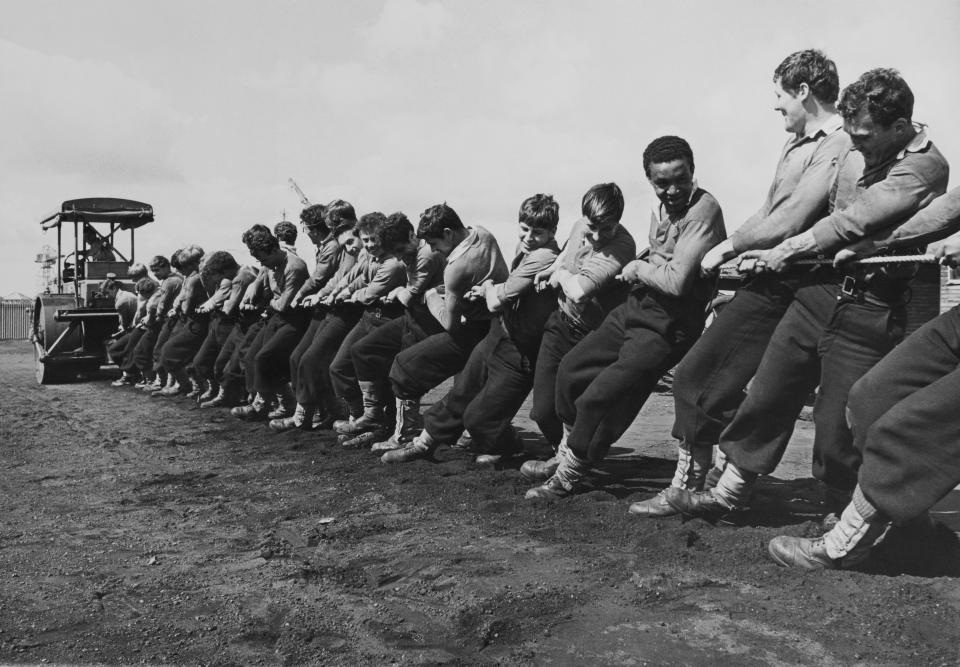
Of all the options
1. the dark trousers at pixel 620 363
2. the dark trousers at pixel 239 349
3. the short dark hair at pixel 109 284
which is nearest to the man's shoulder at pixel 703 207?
the dark trousers at pixel 620 363

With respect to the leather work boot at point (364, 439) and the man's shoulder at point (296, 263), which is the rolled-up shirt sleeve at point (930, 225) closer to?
the leather work boot at point (364, 439)

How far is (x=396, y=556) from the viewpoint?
13.1 feet

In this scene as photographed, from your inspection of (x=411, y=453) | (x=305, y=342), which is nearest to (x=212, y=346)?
(x=305, y=342)

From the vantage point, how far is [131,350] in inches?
537

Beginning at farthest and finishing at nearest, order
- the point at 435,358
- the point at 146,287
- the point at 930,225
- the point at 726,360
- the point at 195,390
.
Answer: the point at 146,287
the point at 195,390
the point at 435,358
the point at 726,360
the point at 930,225

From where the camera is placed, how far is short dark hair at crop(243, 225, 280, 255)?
8.99 m

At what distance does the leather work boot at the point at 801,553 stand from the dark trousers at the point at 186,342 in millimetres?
9384

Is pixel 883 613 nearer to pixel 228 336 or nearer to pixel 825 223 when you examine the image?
pixel 825 223

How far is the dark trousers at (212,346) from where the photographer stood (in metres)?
10.8

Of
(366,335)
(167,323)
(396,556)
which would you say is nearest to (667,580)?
(396,556)

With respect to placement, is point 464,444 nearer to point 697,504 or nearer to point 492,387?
point 492,387

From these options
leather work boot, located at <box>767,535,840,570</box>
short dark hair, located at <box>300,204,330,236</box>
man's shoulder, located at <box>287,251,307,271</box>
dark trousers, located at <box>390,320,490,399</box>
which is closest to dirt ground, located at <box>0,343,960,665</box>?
leather work boot, located at <box>767,535,840,570</box>

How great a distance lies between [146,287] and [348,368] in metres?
7.13

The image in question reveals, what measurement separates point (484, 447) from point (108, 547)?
2.44 metres
